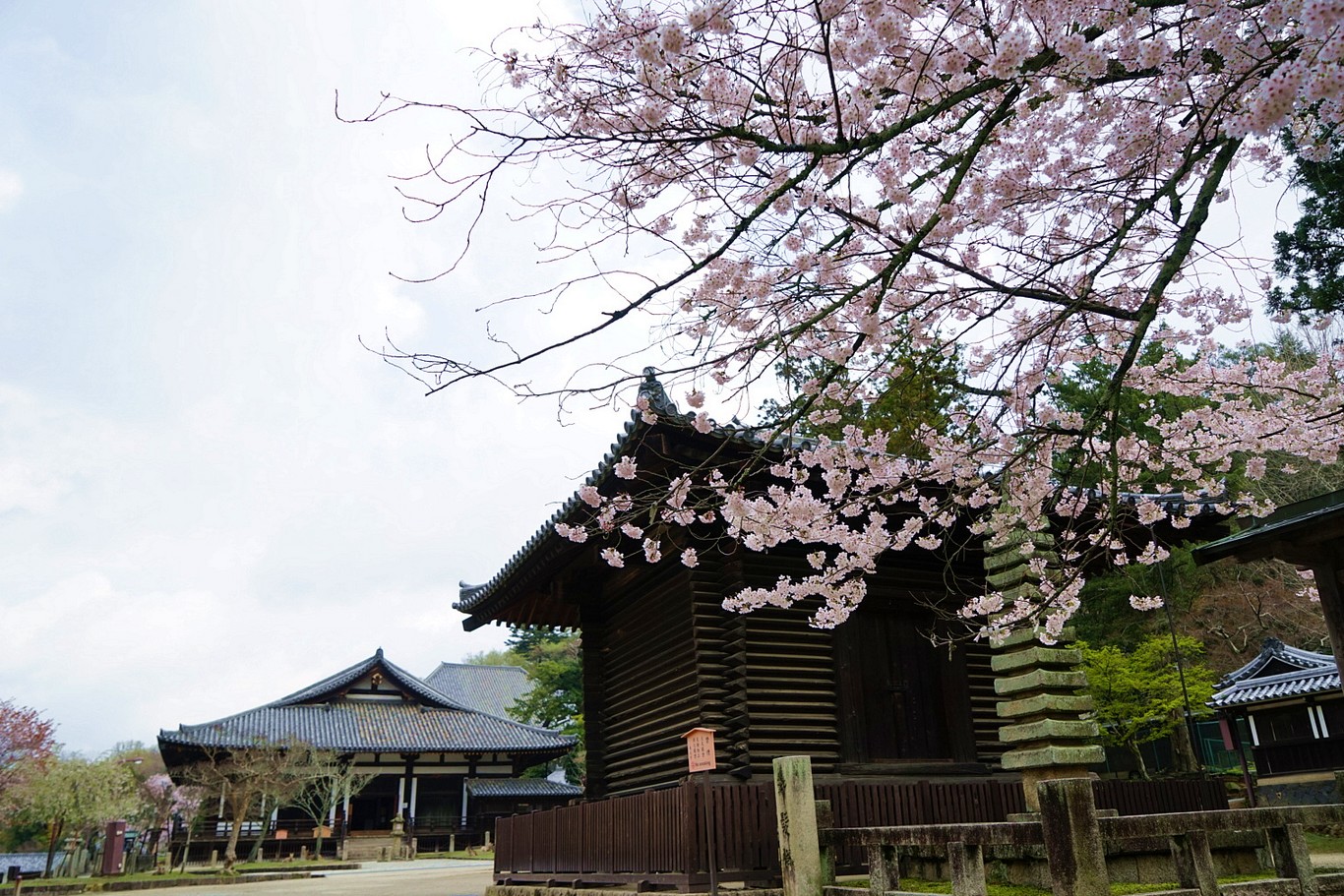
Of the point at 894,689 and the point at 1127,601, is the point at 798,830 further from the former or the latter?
the point at 1127,601

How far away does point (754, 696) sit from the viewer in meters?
10.6

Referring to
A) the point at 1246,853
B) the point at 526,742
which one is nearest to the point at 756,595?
the point at 1246,853

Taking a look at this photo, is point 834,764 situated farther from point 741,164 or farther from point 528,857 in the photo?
point 741,164

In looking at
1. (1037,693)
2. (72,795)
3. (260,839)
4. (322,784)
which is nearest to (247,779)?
(260,839)

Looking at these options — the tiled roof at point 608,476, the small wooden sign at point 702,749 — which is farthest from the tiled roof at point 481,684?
the small wooden sign at point 702,749

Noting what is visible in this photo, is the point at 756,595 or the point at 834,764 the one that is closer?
the point at 756,595

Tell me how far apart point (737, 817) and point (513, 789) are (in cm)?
3458

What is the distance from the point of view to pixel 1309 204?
16047 mm

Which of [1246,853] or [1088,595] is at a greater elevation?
[1088,595]

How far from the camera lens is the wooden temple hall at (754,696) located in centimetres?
905

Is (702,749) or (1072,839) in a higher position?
(702,749)

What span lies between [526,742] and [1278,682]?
29.6 metres

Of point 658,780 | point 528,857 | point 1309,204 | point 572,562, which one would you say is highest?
point 1309,204

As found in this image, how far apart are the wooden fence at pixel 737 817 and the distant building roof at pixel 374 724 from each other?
97.6 ft
